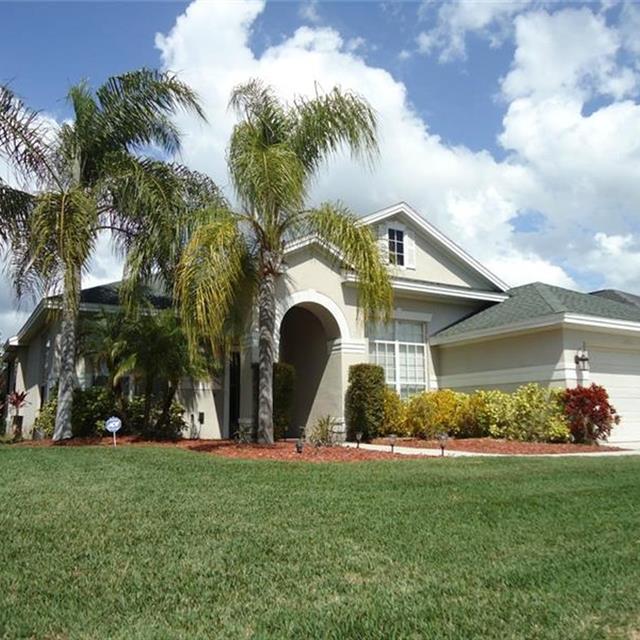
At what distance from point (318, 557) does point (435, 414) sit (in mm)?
12497

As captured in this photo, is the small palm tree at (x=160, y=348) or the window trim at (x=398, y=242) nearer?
the small palm tree at (x=160, y=348)

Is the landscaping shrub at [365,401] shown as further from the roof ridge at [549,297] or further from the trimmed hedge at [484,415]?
the roof ridge at [549,297]

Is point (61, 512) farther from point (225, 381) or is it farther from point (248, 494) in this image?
point (225, 381)

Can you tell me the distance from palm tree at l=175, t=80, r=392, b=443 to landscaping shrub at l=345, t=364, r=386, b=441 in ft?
14.1

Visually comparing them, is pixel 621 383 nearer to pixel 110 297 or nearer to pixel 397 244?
pixel 397 244

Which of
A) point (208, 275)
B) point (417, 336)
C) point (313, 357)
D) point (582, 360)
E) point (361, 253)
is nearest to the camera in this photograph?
point (208, 275)

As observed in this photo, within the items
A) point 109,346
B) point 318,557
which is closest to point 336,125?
point 109,346

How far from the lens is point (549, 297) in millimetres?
18250

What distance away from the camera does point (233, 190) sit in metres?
12.7

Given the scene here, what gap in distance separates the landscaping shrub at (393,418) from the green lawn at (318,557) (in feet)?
27.1

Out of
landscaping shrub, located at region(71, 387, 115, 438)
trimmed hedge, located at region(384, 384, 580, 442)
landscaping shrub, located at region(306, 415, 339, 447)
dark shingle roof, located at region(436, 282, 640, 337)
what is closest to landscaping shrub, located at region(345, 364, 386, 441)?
trimmed hedge, located at region(384, 384, 580, 442)

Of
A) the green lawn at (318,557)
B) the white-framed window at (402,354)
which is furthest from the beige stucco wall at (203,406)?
the green lawn at (318,557)

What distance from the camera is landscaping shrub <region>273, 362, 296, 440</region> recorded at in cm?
1634

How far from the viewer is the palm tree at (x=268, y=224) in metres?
11.9
